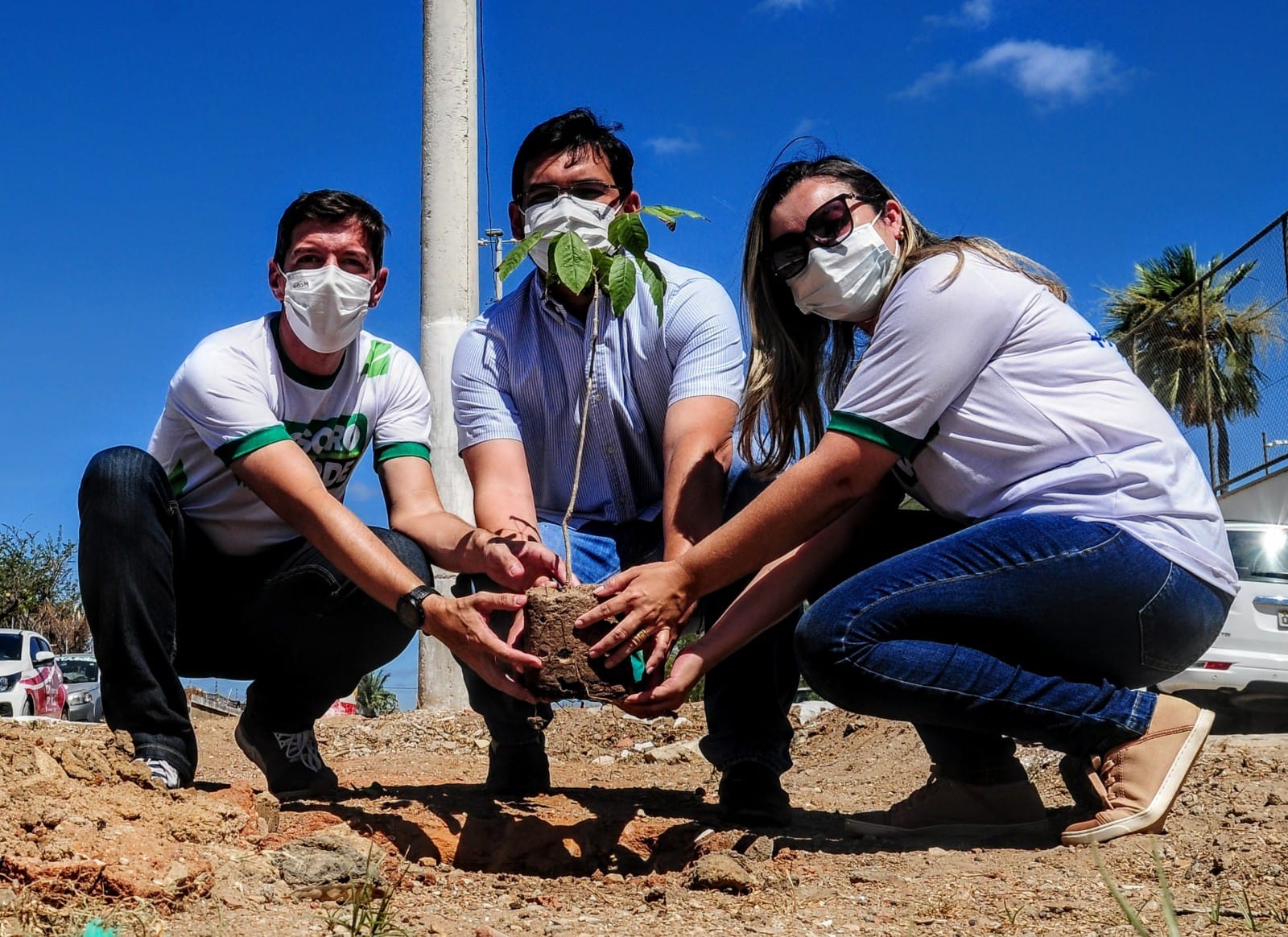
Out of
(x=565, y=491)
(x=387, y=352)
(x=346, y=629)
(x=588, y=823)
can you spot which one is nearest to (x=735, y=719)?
(x=588, y=823)

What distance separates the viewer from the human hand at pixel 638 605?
2883mm

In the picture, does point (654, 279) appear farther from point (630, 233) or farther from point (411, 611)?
point (411, 611)

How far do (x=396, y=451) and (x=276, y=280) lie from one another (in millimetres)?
630

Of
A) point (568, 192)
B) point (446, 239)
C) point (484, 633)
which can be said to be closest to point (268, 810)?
point (484, 633)

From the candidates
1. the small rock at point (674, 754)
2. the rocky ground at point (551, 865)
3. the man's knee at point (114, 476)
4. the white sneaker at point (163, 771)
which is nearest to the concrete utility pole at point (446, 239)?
the small rock at point (674, 754)

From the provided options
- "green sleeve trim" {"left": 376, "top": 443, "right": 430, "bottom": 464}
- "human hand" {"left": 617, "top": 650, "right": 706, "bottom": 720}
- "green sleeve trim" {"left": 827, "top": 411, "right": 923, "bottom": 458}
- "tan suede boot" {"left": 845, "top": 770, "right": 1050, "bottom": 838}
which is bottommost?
"tan suede boot" {"left": 845, "top": 770, "right": 1050, "bottom": 838}

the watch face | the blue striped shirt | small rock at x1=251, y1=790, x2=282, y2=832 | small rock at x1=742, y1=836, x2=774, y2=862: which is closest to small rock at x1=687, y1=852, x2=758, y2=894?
small rock at x1=742, y1=836, x2=774, y2=862

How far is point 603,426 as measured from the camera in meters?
3.63

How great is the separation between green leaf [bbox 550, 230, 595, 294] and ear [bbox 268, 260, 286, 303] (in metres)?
0.97

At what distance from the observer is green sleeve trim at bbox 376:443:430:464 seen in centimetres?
368

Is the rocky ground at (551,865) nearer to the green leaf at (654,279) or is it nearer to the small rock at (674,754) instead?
the green leaf at (654,279)

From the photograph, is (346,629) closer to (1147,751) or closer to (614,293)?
(614,293)

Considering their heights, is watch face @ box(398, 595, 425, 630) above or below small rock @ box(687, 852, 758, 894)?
above

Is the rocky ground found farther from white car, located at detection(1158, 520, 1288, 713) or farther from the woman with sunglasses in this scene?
white car, located at detection(1158, 520, 1288, 713)
